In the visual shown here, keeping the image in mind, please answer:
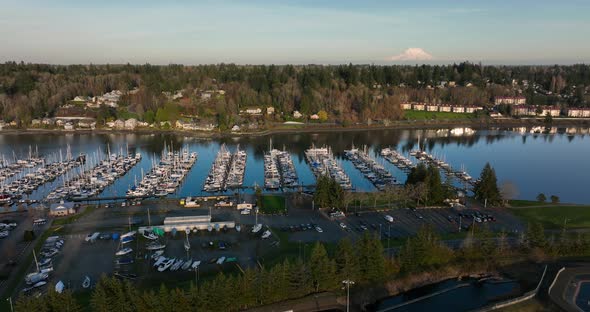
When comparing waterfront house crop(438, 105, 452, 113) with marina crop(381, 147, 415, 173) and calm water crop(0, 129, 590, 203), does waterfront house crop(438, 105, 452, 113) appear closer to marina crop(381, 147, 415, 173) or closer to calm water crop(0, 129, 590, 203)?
calm water crop(0, 129, 590, 203)

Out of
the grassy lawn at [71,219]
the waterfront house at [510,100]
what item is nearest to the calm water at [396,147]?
the grassy lawn at [71,219]

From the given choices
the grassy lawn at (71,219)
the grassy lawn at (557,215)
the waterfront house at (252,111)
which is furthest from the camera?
the waterfront house at (252,111)

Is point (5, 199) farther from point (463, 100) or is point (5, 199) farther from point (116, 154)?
point (463, 100)

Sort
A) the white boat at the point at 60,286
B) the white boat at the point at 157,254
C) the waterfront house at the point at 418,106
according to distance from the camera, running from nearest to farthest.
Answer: the white boat at the point at 60,286
the white boat at the point at 157,254
the waterfront house at the point at 418,106

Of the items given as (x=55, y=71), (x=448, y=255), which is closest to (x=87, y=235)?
(x=448, y=255)

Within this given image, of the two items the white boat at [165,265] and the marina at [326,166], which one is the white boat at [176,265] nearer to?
the white boat at [165,265]

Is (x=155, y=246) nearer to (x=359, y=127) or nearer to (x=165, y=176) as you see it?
(x=165, y=176)

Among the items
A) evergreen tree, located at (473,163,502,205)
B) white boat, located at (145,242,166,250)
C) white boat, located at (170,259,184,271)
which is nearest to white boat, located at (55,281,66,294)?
white boat, located at (145,242,166,250)
